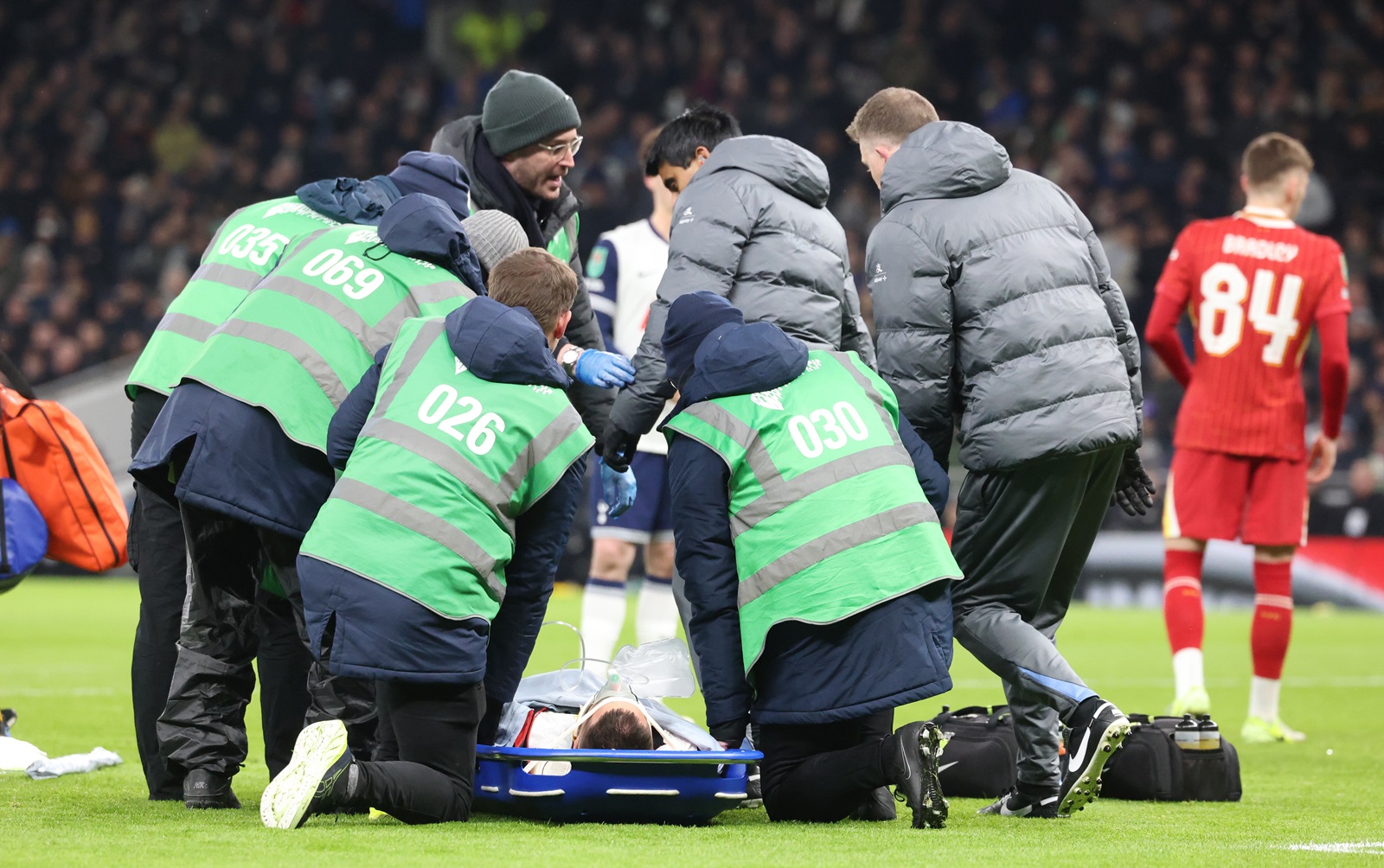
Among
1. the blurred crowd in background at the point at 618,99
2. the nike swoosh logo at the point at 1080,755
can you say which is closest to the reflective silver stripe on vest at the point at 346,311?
the nike swoosh logo at the point at 1080,755

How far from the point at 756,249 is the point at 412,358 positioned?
1377mm

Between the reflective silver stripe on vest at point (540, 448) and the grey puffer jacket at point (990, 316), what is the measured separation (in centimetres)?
106

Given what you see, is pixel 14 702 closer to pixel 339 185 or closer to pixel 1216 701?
pixel 339 185

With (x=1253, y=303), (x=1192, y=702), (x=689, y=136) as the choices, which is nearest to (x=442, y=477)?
(x=689, y=136)

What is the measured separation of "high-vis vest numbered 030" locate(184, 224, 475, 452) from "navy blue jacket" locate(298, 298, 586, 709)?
0.46ft

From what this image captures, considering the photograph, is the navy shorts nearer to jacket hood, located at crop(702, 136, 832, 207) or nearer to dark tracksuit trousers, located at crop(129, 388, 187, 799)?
jacket hood, located at crop(702, 136, 832, 207)

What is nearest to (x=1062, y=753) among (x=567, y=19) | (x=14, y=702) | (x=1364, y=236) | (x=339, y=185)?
(x=339, y=185)

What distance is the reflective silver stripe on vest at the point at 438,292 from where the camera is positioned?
4.67 metres

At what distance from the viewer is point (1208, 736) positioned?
534 centimetres

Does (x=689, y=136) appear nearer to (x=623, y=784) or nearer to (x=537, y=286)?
(x=537, y=286)

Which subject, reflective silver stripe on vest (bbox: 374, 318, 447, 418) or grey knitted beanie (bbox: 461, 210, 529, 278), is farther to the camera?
grey knitted beanie (bbox: 461, 210, 529, 278)

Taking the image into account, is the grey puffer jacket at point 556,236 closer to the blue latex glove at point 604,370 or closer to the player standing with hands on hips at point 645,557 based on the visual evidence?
the blue latex glove at point 604,370

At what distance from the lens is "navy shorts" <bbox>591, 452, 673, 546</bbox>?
7.00 meters

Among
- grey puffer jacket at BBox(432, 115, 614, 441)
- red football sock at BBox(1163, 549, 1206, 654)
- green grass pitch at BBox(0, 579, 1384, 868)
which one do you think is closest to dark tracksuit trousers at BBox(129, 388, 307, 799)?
green grass pitch at BBox(0, 579, 1384, 868)
